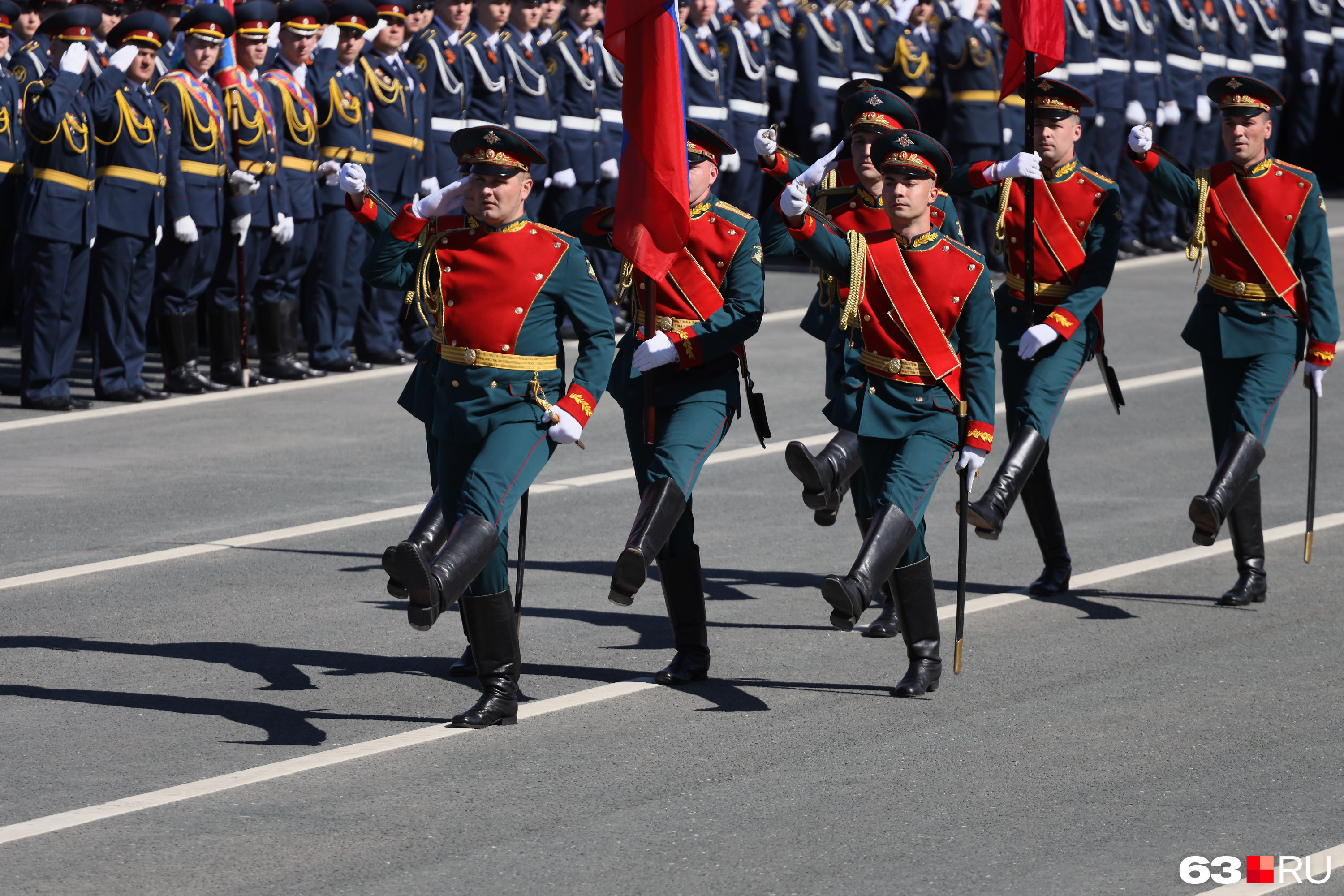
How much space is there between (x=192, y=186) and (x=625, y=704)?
7713mm

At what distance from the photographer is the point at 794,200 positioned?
7250 mm

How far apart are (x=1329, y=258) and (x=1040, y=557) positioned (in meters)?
1.88

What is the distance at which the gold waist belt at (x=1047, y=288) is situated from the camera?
31.1ft

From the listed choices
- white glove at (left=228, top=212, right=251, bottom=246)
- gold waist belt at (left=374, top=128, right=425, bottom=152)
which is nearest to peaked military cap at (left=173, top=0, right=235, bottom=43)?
white glove at (left=228, top=212, right=251, bottom=246)

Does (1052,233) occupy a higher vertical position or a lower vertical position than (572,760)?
higher

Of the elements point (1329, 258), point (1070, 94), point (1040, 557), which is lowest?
point (1040, 557)

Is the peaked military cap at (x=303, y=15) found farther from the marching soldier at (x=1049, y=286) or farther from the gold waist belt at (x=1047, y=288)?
the gold waist belt at (x=1047, y=288)

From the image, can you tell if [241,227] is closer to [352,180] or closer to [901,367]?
[352,180]

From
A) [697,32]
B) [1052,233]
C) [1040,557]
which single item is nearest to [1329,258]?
[1052,233]

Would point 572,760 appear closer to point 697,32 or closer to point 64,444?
point 64,444

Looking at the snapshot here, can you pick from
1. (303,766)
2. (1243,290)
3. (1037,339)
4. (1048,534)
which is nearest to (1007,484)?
(1048,534)

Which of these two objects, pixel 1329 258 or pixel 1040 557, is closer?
pixel 1329 258

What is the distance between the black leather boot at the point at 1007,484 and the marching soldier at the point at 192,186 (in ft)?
22.1

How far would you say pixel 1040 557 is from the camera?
33.1 feet
